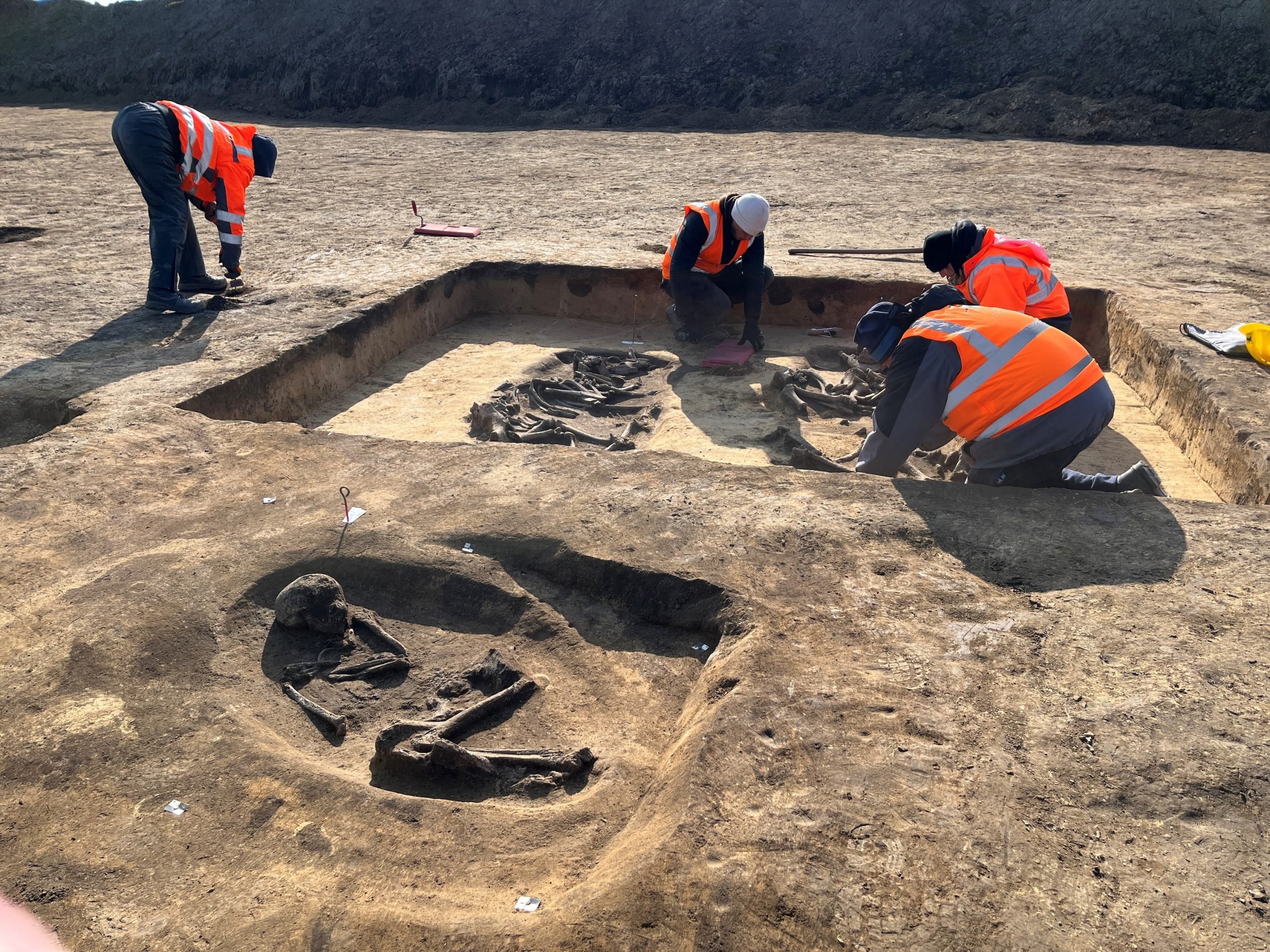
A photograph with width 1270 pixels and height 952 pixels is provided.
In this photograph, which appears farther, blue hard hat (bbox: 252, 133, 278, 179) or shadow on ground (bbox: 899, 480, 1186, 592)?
blue hard hat (bbox: 252, 133, 278, 179)

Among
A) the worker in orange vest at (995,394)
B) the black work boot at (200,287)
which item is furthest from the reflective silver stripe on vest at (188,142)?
the worker in orange vest at (995,394)

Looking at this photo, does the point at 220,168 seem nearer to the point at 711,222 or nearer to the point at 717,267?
the point at 711,222

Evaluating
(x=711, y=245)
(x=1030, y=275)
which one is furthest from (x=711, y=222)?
(x=1030, y=275)

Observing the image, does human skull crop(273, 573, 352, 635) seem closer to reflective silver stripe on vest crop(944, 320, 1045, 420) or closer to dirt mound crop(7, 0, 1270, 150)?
reflective silver stripe on vest crop(944, 320, 1045, 420)

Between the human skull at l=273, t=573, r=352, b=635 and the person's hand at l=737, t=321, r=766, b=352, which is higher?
the person's hand at l=737, t=321, r=766, b=352

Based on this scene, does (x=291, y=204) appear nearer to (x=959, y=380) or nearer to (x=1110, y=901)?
(x=959, y=380)

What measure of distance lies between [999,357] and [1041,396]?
0.30m

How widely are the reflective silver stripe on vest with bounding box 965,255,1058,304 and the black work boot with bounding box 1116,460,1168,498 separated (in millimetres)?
1754

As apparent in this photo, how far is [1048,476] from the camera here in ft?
15.9

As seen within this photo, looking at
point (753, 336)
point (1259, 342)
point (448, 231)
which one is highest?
point (448, 231)

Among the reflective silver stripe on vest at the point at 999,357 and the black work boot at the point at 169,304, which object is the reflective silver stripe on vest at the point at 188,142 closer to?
the black work boot at the point at 169,304

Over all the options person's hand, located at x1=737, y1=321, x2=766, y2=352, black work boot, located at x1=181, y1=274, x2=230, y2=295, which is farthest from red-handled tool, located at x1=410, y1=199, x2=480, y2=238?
person's hand, located at x1=737, y1=321, x2=766, y2=352

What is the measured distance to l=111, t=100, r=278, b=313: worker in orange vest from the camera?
741 cm

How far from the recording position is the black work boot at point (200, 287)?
8.05 m
